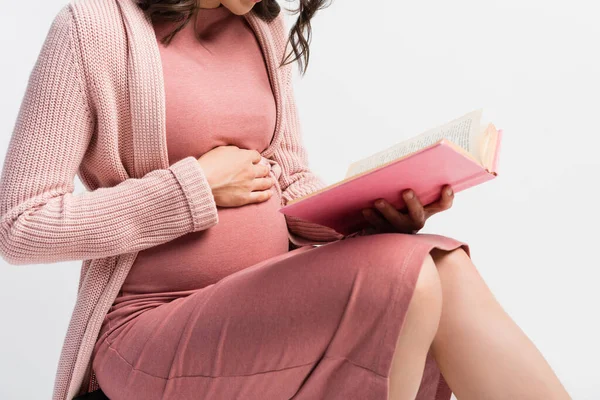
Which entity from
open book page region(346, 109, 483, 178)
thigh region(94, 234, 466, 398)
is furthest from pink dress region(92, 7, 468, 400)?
open book page region(346, 109, 483, 178)

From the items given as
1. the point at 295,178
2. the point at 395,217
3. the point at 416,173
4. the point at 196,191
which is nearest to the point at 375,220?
the point at 395,217

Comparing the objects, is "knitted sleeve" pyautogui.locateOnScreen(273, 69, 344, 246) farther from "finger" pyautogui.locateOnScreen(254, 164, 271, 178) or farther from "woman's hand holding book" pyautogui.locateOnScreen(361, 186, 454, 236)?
"woman's hand holding book" pyautogui.locateOnScreen(361, 186, 454, 236)

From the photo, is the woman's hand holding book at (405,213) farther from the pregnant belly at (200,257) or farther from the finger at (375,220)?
the pregnant belly at (200,257)

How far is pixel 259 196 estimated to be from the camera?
124 cm

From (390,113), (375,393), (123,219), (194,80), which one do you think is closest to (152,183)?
(123,219)

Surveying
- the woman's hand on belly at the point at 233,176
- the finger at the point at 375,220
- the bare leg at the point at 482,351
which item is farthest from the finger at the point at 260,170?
the bare leg at the point at 482,351

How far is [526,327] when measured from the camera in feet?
6.66

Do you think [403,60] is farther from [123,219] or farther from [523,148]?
[123,219]

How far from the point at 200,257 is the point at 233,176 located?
5.0 inches

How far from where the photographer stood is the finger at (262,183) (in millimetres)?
1229

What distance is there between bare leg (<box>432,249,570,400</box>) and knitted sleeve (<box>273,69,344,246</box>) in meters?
0.43

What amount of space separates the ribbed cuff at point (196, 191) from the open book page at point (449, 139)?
0.68 feet

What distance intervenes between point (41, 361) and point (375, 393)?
116cm

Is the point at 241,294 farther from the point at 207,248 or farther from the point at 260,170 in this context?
the point at 260,170
